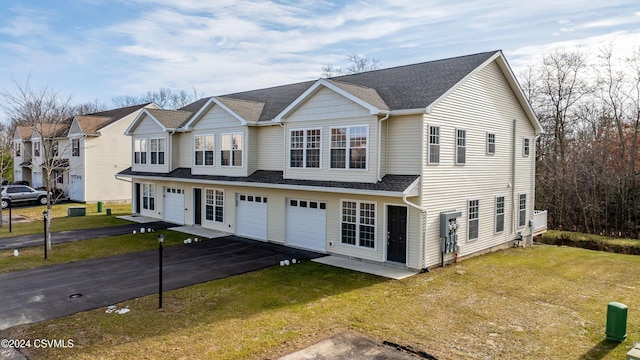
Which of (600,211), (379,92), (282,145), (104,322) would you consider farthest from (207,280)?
(600,211)

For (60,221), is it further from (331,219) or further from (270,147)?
(331,219)

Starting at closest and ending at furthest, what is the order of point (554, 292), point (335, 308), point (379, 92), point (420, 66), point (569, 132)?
1. point (335, 308)
2. point (554, 292)
3. point (379, 92)
4. point (420, 66)
5. point (569, 132)

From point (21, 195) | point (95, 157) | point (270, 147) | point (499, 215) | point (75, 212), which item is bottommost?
point (75, 212)

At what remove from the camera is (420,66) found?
17.1 metres

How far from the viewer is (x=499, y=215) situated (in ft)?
56.5

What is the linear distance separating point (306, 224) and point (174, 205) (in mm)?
10218

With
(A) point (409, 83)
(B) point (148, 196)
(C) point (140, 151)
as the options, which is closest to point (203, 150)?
(C) point (140, 151)

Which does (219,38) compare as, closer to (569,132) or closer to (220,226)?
(220,226)

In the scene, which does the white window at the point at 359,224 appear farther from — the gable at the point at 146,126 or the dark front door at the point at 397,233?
the gable at the point at 146,126

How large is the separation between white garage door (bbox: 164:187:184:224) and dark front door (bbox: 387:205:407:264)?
43.0 feet

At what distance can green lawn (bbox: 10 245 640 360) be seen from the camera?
7.51 m

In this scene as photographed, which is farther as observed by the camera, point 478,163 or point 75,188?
point 75,188

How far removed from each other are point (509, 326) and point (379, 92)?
377 inches

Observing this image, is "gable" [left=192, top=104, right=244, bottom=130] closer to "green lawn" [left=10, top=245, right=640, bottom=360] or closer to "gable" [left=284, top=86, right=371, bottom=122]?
"gable" [left=284, top=86, right=371, bottom=122]
